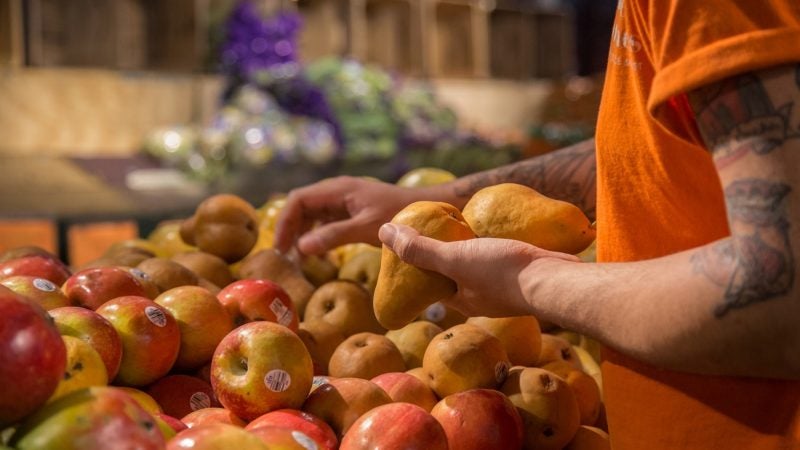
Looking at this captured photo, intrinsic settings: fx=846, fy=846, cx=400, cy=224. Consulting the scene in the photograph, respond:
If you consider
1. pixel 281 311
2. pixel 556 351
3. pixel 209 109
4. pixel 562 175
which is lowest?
pixel 556 351

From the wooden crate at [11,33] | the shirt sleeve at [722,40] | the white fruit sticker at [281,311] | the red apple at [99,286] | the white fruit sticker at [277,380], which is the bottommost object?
the white fruit sticker at [277,380]

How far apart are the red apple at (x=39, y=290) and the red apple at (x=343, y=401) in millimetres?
473

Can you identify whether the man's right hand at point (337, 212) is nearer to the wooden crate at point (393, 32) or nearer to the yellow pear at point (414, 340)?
the yellow pear at point (414, 340)

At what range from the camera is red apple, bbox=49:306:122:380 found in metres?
1.24

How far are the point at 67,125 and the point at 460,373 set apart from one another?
4483mm

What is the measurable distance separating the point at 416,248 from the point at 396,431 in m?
0.25

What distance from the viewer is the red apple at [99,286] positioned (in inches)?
58.6

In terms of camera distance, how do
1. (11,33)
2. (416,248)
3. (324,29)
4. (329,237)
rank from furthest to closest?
(324,29)
(11,33)
(329,237)
(416,248)

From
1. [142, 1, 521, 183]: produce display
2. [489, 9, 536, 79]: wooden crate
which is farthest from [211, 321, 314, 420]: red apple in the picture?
[489, 9, 536, 79]: wooden crate

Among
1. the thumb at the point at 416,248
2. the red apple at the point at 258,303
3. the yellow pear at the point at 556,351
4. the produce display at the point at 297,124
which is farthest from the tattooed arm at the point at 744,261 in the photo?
the produce display at the point at 297,124

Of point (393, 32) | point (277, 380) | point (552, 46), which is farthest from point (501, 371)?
point (552, 46)

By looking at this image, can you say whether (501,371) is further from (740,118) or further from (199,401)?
(740,118)

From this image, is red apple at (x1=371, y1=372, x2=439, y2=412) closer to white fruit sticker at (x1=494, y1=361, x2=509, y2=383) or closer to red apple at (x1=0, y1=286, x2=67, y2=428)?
white fruit sticker at (x1=494, y1=361, x2=509, y2=383)

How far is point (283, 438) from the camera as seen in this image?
107cm
